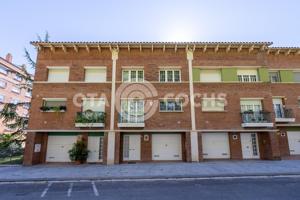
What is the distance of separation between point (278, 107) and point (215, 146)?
6.60 meters

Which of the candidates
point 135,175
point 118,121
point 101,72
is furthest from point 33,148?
point 135,175

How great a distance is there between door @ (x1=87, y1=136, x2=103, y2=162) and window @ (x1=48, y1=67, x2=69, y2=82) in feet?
17.3

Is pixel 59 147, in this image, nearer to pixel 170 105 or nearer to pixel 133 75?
pixel 133 75

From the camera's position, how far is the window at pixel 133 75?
1430cm

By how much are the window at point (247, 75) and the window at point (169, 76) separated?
5109 millimetres

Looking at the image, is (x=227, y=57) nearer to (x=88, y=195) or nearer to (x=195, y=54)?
(x=195, y=54)

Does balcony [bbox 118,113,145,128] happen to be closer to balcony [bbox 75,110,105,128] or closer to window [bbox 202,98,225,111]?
balcony [bbox 75,110,105,128]

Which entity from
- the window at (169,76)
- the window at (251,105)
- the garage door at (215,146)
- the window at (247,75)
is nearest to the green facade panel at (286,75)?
the window at (247,75)

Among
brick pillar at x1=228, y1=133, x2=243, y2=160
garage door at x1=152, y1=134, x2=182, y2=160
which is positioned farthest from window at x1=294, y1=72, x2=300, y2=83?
garage door at x1=152, y1=134, x2=182, y2=160

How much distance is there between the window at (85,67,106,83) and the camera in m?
14.3

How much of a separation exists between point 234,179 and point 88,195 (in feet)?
21.1

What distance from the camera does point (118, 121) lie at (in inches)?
524

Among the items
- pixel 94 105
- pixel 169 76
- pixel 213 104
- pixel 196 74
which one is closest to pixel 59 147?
pixel 94 105

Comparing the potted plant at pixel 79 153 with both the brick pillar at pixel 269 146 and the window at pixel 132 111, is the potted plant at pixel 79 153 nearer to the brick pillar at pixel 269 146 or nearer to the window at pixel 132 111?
the window at pixel 132 111
